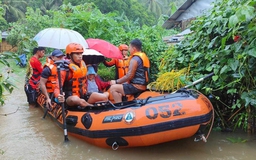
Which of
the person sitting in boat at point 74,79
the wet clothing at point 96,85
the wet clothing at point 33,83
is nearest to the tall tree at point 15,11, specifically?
the wet clothing at point 33,83

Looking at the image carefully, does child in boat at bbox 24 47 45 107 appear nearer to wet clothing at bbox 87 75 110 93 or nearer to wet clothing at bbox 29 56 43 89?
wet clothing at bbox 29 56 43 89

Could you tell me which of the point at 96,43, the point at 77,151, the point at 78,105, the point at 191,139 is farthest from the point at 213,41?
the point at 96,43

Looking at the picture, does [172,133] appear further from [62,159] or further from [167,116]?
[62,159]

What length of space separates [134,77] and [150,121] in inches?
58.9

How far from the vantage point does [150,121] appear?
330cm

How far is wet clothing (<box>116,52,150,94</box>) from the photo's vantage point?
14.9ft

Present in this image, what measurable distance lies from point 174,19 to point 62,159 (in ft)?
37.4

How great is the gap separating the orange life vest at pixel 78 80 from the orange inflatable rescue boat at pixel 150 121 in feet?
2.17

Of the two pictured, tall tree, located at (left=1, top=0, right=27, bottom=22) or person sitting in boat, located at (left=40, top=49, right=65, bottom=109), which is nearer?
person sitting in boat, located at (left=40, top=49, right=65, bottom=109)

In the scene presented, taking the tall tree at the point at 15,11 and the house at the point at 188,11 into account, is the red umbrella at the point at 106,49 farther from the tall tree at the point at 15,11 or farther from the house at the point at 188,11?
the tall tree at the point at 15,11

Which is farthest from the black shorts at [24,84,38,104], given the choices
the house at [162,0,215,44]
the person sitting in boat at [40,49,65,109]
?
the house at [162,0,215,44]

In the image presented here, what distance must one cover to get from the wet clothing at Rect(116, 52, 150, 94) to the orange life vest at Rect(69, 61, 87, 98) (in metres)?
0.78

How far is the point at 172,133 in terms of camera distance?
131 inches

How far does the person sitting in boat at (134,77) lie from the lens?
14.9 feet
